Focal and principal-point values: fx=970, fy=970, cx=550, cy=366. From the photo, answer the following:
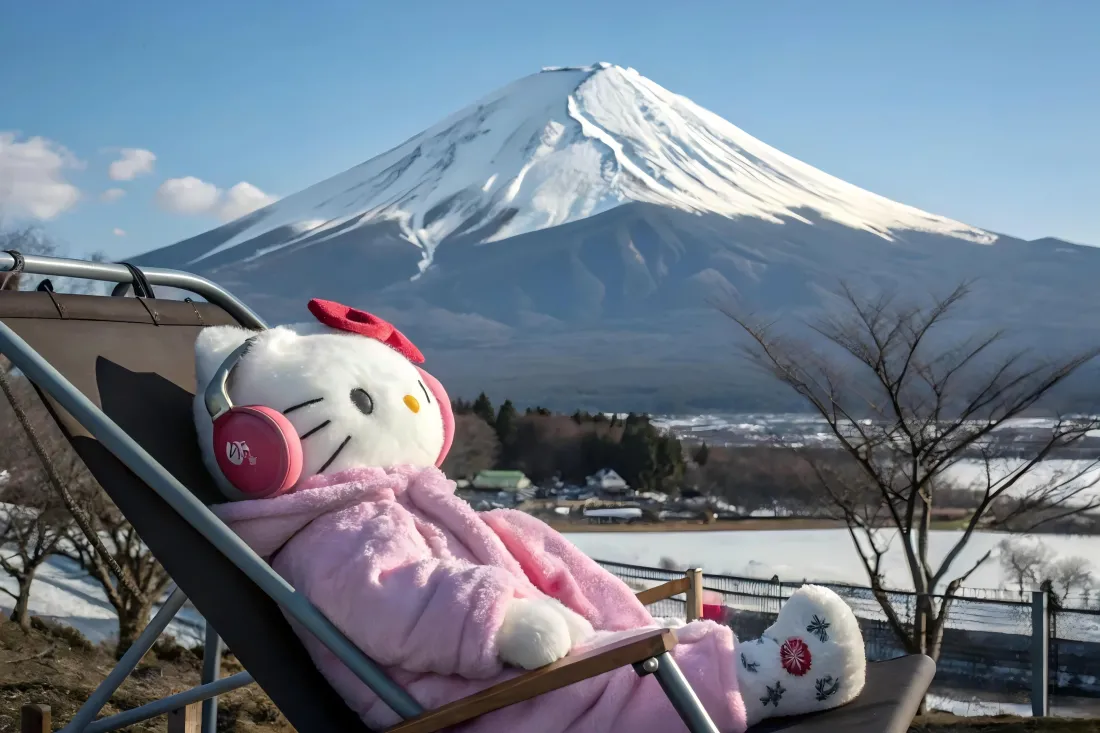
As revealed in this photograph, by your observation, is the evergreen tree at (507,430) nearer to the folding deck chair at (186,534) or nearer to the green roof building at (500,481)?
the green roof building at (500,481)

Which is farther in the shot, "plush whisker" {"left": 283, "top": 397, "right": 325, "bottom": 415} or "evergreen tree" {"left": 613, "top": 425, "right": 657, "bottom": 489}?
"evergreen tree" {"left": 613, "top": 425, "right": 657, "bottom": 489}

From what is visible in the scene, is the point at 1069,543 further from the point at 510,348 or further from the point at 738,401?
the point at 510,348

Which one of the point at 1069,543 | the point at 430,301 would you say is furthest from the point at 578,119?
the point at 1069,543

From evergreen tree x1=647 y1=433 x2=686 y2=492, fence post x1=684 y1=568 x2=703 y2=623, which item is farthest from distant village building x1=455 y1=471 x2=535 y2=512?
fence post x1=684 y1=568 x2=703 y2=623

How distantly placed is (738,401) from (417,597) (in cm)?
1337

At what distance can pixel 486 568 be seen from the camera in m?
1.41

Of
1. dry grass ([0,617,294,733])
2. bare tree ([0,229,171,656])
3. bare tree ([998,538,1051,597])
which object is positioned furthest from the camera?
bare tree ([998,538,1051,597])

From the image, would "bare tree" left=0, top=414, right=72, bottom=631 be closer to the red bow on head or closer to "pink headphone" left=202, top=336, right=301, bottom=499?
the red bow on head

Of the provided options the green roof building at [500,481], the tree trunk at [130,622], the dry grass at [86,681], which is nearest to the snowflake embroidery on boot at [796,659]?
the dry grass at [86,681]

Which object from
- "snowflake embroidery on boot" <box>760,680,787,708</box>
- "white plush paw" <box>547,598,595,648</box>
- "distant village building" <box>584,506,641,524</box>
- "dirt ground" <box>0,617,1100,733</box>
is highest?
"white plush paw" <box>547,598,595,648</box>

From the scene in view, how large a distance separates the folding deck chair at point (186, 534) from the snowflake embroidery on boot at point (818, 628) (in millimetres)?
114

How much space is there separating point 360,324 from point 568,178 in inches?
1252

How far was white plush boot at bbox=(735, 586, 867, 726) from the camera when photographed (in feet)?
4.69

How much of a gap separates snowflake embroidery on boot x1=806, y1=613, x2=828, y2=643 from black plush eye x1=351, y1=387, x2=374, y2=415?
87 centimetres
